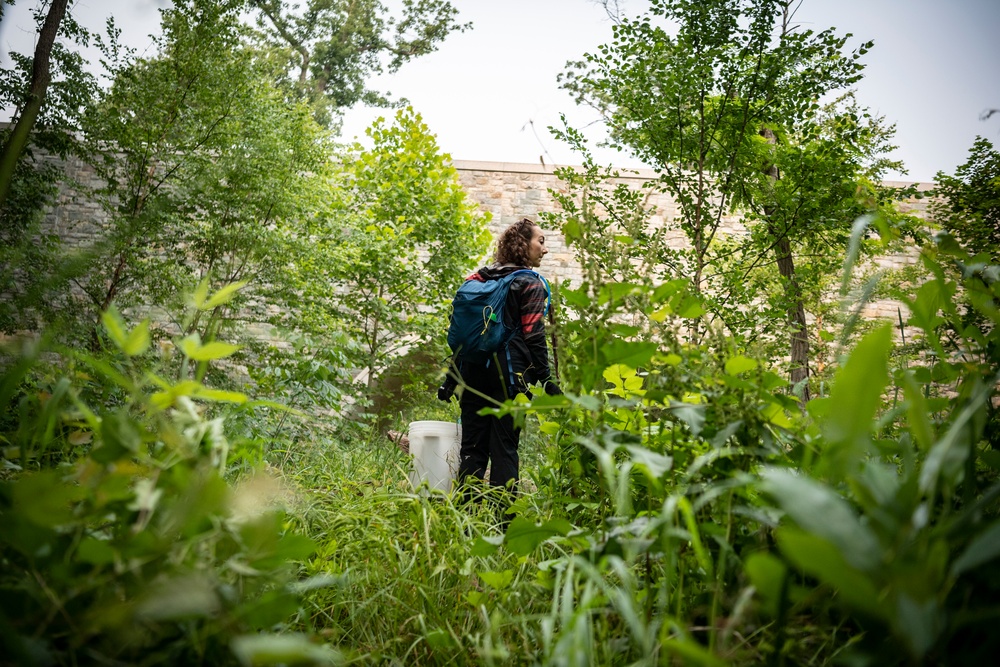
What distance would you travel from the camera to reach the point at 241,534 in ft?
1.75

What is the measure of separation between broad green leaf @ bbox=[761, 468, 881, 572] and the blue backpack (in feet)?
6.84

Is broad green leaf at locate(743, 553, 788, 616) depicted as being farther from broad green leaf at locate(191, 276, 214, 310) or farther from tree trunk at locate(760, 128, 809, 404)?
tree trunk at locate(760, 128, 809, 404)

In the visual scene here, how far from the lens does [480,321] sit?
263 cm

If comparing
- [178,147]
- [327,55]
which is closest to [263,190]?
[178,147]

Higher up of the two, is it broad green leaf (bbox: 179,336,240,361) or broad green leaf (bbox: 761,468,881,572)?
broad green leaf (bbox: 179,336,240,361)

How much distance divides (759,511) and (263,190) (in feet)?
18.0

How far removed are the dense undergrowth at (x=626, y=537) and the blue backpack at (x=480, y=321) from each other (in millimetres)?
1374

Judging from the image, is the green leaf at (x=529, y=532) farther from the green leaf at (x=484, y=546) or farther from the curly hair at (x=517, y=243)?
the curly hair at (x=517, y=243)

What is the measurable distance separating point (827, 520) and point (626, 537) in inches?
15.4

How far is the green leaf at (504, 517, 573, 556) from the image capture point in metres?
0.82

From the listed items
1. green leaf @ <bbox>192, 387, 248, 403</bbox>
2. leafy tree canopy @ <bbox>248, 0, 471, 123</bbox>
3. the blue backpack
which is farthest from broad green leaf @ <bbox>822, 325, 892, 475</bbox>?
leafy tree canopy @ <bbox>248, 0, 471, 123</bbox>

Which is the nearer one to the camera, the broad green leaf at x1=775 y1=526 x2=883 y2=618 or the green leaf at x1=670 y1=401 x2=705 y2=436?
the broad green leaf at x1=775 y1=526 x2=883 y2=618

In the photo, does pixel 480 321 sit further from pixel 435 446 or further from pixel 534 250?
pixel 435 446

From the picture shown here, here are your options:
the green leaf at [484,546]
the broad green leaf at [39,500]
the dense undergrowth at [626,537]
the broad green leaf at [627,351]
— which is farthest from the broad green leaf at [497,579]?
the broad green leaf at [39,500]
